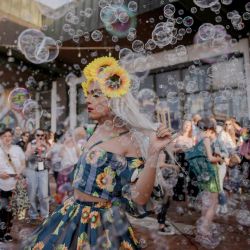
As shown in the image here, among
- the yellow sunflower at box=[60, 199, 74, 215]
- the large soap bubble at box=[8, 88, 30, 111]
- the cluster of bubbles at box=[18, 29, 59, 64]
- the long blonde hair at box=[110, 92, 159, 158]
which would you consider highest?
the cluster of bubbles at box=[18, 29, 59, 64]

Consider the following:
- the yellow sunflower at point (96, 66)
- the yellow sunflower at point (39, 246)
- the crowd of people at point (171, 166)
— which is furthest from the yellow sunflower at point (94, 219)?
the crowd of people at point (171, 166)

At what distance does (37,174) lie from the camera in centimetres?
607

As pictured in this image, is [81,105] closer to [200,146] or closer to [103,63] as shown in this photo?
[200,146]

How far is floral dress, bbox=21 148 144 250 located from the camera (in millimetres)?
1715

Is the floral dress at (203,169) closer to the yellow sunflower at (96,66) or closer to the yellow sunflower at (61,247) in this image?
the yellow sunflower at (96,66)

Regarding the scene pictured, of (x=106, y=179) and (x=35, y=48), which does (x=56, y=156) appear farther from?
(x=106, y=179)

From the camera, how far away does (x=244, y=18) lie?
27.9ft

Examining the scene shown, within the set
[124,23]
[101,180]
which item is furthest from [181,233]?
[124,23]

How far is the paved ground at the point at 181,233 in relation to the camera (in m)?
4.36

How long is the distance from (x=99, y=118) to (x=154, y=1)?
7873mm

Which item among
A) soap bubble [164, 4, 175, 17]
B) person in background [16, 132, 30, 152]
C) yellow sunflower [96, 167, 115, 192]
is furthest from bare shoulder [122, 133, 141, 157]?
person in background [16, 132, 30, 152]

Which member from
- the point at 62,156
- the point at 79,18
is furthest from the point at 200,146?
the point at 79,18

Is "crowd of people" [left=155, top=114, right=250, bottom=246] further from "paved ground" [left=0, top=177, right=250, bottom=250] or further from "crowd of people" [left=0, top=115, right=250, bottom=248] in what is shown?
"paved ground" [left=0, top=177, right=250, bottom=250]

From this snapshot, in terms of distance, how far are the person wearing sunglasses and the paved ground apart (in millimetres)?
428
